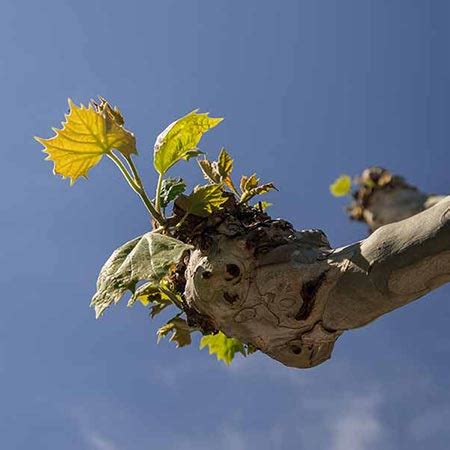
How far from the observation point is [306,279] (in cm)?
316

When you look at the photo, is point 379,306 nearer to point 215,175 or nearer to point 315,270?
point 315,270

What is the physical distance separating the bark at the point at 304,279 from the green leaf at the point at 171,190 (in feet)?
→ 1.11

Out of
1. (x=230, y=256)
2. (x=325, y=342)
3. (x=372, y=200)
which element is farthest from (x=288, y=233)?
(x=372, y=200)

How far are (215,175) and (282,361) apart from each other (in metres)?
1.26

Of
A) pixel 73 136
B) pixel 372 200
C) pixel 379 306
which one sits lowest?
pixel 372 200

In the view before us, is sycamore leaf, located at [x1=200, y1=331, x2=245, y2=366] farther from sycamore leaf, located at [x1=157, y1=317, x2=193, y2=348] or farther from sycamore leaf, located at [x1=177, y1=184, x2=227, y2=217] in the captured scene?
sycamore leaf, located at [x1=177, y1=184, x2=227, y2=217]

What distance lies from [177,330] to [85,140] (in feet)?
4.64

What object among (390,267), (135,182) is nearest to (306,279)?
(390,267)

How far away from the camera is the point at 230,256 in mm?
3363

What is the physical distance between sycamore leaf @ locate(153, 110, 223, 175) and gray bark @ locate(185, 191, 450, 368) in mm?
584

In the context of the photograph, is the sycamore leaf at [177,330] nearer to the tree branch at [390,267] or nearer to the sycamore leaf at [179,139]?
the sycamore leaf at [179,139]

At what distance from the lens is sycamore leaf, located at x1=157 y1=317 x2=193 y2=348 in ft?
14.3

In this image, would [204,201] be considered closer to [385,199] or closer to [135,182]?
[135,182]

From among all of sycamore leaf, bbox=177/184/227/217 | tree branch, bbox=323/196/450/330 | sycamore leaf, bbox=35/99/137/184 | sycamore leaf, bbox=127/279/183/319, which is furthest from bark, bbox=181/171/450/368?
sycamore leaf, bbox=35/99/137/184
